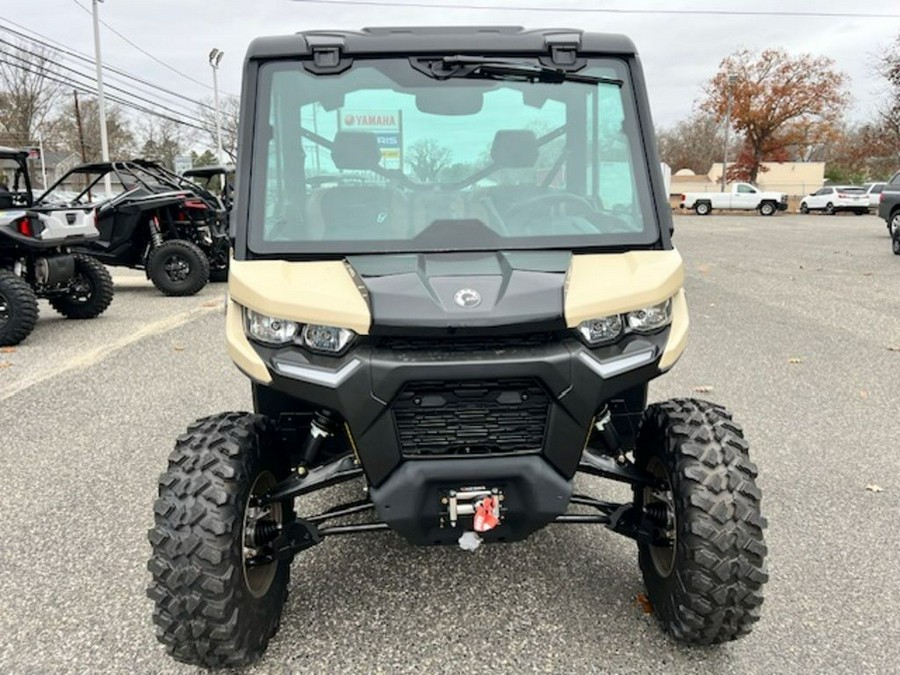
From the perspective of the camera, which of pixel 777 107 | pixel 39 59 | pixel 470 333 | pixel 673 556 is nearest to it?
pixel 470 333

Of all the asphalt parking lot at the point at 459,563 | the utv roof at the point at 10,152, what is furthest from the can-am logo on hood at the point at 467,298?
the utv roof at the point at 10,152

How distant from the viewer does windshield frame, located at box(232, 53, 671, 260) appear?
266 centimetres

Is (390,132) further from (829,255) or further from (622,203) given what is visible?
(829,255)

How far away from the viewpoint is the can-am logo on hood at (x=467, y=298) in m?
2.28

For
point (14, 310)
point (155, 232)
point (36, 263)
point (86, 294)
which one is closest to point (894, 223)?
point (155, 232)

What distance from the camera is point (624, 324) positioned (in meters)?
2.41

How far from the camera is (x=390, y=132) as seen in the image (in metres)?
2.91

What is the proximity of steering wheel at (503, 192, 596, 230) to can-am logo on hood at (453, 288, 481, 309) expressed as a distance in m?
0.57

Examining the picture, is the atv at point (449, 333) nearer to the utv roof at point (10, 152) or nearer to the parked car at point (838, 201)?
the utv roof at point (10, 152)

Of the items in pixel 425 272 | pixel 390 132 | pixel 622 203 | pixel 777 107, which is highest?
pixel 777 107

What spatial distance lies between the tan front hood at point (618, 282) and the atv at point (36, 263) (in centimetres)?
688

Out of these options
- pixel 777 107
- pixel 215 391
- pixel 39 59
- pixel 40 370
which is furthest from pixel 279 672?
pixel 777 107

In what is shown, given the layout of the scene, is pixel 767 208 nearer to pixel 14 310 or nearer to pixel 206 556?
pixel 14 310

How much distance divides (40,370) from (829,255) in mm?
15942
